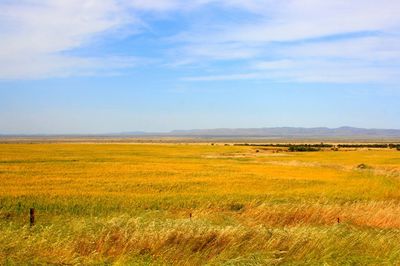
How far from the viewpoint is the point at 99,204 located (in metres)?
23.0

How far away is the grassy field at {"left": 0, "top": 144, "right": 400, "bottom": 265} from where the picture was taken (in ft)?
33.0

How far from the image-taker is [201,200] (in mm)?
25016

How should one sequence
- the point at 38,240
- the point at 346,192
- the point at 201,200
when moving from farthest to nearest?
1. the point at 346,192
2. the point at 201,200
3. the point at 38,240

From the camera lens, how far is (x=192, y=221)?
44.4 ft

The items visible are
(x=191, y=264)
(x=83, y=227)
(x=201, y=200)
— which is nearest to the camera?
(x=191, y=264)

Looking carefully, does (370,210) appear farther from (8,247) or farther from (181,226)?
(8,247)

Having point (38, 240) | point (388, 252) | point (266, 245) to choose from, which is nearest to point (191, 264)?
point (266, 245)

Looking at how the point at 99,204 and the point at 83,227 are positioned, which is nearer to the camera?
the point at 83,227

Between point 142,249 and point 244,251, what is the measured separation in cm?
226

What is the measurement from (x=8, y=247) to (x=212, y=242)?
438 cm

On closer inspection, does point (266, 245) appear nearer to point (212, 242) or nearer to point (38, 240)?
point (212, 242)

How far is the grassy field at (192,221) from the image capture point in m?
10.1

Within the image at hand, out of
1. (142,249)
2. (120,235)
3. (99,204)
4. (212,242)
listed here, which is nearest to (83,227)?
(120,235)

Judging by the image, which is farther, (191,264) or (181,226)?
(181,226)
